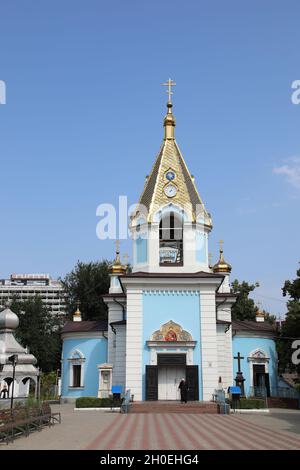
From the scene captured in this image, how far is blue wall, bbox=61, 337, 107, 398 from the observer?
29078mm

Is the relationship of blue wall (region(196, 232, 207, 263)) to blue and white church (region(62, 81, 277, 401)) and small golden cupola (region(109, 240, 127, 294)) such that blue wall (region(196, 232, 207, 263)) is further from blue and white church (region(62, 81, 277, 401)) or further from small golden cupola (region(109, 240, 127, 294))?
small golden cupola (region(109, 240, 127, 294))

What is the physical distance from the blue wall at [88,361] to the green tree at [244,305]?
46.2ft

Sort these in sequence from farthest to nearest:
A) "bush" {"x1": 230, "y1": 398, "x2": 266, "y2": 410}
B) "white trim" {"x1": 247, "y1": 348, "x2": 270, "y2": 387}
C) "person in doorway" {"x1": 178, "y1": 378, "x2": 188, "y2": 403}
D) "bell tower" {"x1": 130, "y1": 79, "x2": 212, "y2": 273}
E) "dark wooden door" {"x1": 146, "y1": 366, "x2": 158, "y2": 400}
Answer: "white trim" {"x1": 247, "y1": 348, "x2": 270, "y2": 387} → "bell tower" {"x1": 130, "y1": 79, "x2": 212, "y2": 273} → "dark wooden door" {"x1": 146, "y1": 366, "x2": 158, "y2": 400} → "bush" {"x1": 230, "y1": 398, "x2": 266, "y2": 410} → "person in doorway" {"x1": 178, "y1": 378, "x2": 188, "y2": 403}

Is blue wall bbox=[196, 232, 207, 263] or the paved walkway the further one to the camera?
blue wall bbox=[196, 232, 207, 263]

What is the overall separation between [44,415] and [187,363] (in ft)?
29.5

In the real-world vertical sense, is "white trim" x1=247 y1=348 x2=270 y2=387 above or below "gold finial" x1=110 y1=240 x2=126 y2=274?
below

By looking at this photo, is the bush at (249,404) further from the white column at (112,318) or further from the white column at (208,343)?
the white column at (112,318)

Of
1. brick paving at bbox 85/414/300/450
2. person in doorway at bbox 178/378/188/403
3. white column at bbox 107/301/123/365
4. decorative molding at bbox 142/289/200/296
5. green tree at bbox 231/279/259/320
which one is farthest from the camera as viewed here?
green tree at bbox 231/279/259/320

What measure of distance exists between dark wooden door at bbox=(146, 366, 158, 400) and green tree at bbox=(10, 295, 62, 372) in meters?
21.3

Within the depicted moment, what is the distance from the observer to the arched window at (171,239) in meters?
23.9

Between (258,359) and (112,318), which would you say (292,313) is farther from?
(112,318)

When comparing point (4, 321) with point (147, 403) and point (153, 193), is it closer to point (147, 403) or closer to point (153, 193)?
point (147, 403)

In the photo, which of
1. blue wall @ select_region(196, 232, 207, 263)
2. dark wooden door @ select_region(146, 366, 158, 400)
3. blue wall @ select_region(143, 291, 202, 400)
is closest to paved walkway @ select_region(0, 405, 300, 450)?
dark wooden door @ select_region(146, 366, 158, 400)
